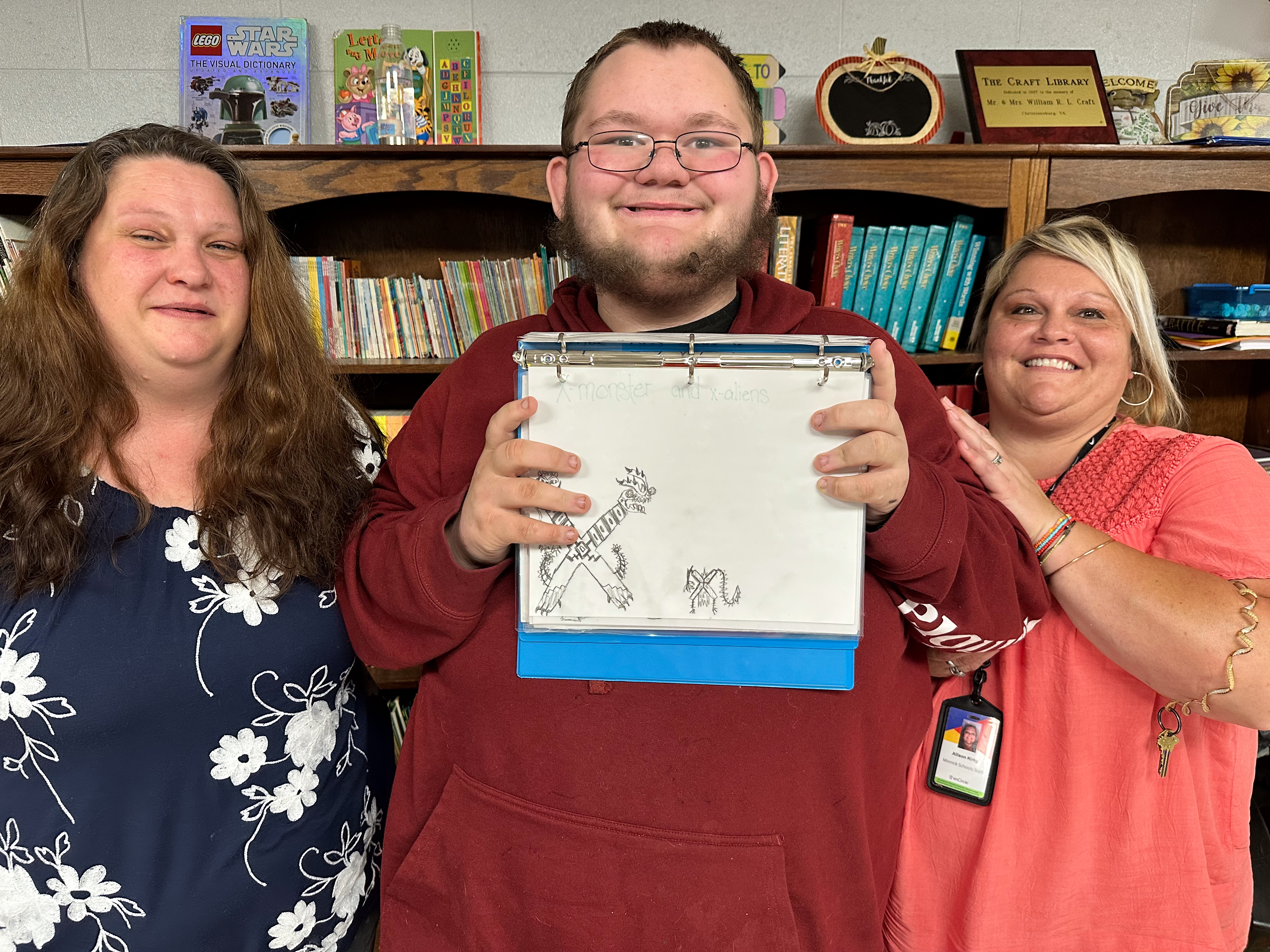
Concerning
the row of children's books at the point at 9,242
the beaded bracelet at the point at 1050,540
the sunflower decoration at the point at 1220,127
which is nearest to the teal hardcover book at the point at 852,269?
the sunflower decoration at the point at 1220,127

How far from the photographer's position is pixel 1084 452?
1.38m

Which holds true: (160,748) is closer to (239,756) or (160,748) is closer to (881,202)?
(239,756)

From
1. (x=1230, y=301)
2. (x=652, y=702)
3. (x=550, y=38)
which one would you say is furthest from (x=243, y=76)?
(x=1230, y=301)

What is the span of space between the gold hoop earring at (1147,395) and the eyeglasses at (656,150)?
0.86 meters

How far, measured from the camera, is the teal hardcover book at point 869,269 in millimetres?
2020

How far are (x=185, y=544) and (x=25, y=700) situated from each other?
0.86 feet

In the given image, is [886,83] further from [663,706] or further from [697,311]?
[663,706]

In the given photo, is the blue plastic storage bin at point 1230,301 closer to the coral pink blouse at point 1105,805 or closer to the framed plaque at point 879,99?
the framed plaque at point 879,99

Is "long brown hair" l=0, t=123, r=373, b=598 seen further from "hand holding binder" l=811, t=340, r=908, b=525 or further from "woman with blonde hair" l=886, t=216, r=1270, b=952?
"woman with blonde hair" l=886, t=216, r=1270, b=952

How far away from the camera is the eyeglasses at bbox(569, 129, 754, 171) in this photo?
3.57ft

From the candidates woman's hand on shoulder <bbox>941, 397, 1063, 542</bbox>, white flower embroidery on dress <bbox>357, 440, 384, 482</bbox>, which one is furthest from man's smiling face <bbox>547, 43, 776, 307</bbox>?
white flower embroidery on dress <bbox>357, 440, 384, 482</bbox>

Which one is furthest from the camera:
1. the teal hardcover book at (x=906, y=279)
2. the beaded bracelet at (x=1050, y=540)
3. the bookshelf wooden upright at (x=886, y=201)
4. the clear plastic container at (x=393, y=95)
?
the teal hardcover book at (x=906, y=279)

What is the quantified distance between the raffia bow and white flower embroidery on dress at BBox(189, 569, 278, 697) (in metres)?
1.74

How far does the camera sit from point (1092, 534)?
1.13 metres
